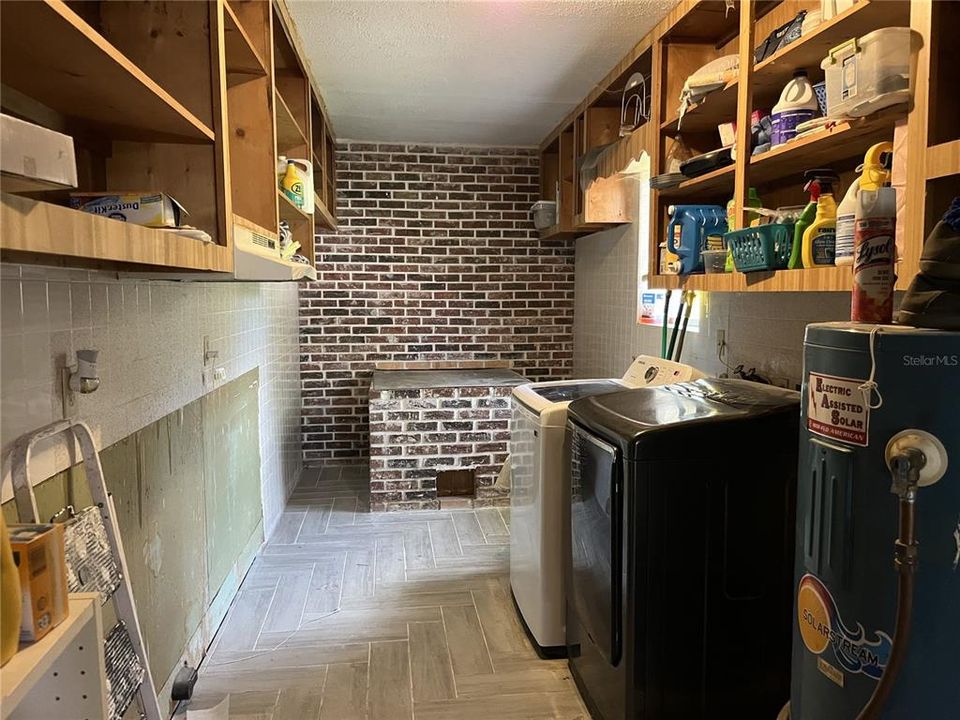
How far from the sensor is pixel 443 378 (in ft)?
14.3

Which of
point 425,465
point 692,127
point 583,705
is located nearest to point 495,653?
point 583,705

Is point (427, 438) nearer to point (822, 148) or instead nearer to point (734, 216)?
point (734, 216)

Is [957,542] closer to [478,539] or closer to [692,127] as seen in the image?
[692,127]

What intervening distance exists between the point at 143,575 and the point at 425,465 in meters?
2.22

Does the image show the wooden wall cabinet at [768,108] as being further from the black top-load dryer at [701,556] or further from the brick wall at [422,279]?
the brick wall at [422,279]

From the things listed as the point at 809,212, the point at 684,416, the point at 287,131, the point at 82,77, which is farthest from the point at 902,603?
the point at 287,131

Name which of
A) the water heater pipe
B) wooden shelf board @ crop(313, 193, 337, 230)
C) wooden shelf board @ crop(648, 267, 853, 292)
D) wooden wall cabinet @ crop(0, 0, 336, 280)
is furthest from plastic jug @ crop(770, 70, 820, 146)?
wooden shelf board @ crop(313, 193, 337, 230)

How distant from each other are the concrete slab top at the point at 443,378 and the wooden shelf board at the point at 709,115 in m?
2.01

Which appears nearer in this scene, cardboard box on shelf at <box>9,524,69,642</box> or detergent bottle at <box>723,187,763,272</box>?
cardboard box on shelf at <box>9,524,69,642</box>

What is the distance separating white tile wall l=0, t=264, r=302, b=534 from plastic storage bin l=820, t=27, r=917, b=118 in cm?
177

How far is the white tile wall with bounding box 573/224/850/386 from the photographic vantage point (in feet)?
6.99

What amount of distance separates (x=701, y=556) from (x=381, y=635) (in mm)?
1421

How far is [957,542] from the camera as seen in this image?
41.0 inches

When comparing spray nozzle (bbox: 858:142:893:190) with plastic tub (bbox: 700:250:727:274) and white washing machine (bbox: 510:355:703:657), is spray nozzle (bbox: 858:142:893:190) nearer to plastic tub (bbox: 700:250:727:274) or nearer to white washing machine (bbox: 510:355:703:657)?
plastic tub (bbox: 700:250:727:274)
